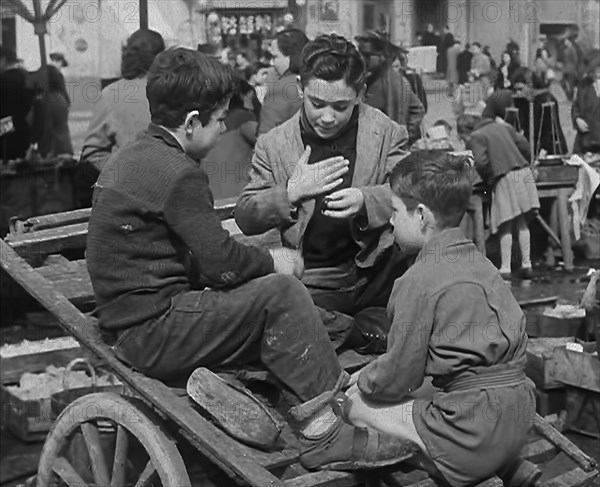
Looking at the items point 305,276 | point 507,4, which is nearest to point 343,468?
point 305,276

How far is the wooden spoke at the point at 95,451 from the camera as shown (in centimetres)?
416

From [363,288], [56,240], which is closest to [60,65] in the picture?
[56,240]

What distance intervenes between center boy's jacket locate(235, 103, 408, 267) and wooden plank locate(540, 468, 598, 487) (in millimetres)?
1126

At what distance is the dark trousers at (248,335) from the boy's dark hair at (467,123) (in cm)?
811

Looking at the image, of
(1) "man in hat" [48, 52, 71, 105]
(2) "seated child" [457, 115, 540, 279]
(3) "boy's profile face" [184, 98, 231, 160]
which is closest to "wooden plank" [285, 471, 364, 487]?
(3) "boy's profile face" [184, 98, 231, 160]

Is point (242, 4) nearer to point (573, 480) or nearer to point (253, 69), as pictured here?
point (253, 69)

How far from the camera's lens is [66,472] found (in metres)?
4.20

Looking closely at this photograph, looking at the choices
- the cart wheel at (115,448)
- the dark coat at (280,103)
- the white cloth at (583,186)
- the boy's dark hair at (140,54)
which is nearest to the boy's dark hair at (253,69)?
the white cloth at (583,186)

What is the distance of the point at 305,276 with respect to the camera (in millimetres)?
4578

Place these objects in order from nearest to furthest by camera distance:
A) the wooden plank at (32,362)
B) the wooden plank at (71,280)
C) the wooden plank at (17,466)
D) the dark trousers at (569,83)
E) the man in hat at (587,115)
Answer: the wooden plank at (71,280) → the wooden plank at (17,466) → the wooden plank at (32,362) → the man in hat at (587,115) → the dark trousers at (569,83)

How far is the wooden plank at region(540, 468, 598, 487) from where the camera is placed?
3913 mm

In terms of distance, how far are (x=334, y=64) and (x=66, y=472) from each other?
1.85 metres

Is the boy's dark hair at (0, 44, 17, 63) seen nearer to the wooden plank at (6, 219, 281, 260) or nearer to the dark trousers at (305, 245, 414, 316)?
the wooden plank at (6, 219, 281, 260)

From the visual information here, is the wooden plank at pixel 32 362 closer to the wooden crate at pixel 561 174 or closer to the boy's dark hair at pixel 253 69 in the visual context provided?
the boy's dark hair at pixel 253 69
